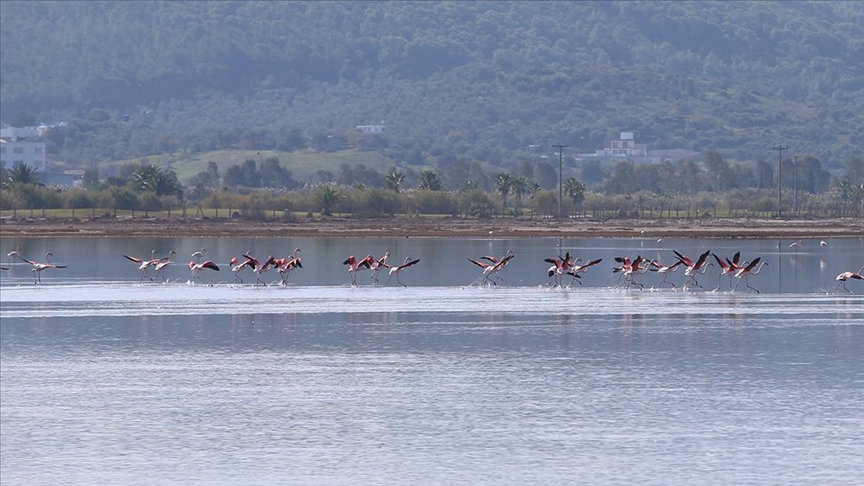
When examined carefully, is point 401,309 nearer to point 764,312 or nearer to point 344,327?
point 344,327

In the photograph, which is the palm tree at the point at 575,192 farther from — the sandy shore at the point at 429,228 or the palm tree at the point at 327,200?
the palm tree at the point at 327,200

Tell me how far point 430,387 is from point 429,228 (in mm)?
81708

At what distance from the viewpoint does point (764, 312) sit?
38062 mm

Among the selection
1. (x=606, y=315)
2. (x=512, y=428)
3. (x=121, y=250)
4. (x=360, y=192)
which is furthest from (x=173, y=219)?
(x=512, y=428)

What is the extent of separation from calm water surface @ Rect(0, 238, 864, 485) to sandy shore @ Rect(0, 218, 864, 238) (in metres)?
52.8

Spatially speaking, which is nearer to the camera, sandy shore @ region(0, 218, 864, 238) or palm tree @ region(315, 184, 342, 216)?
sandy shore @ region(0, 218, 864, 238)

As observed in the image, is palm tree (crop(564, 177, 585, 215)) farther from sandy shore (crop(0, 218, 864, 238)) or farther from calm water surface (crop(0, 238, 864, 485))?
calm water surface (crop(0, 238, 864, 485))

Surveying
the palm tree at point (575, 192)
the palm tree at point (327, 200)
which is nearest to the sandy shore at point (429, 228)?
the palm tree at point (327, 200)

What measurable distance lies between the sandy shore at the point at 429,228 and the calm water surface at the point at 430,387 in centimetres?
5284

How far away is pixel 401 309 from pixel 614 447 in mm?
19067

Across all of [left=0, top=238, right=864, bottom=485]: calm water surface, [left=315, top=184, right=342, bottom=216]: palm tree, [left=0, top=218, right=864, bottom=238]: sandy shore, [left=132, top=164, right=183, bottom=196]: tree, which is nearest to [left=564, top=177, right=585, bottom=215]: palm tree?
[left=0, top=218, right=864, bottom=238]: sandy shore

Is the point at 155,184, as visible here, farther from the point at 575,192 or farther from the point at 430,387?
the point at 430,387

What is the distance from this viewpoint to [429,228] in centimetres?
10662

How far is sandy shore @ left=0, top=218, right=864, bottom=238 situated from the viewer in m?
97.4
